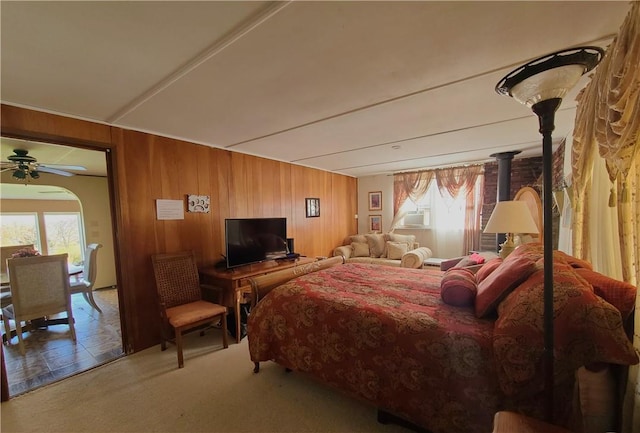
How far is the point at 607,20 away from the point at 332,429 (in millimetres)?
2805

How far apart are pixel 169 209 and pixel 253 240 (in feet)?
3.54

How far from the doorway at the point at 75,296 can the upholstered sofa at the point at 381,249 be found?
3969mm

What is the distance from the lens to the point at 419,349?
4.83 feet

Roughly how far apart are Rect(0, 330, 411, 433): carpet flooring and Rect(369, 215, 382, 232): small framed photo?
14.5 feet

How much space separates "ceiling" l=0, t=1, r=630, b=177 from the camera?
115 centimetres

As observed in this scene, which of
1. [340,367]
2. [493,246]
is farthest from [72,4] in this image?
[493,246]

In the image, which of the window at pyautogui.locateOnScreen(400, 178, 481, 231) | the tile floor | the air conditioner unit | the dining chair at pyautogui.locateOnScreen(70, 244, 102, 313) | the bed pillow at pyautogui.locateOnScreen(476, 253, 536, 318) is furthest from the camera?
the air conditioner unit

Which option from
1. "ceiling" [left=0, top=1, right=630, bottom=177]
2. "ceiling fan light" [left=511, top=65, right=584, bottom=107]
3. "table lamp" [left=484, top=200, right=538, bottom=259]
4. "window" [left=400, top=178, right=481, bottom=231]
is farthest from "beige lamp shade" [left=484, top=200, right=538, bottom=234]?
"window" [left=400, top=178, right=481, bottom=231]

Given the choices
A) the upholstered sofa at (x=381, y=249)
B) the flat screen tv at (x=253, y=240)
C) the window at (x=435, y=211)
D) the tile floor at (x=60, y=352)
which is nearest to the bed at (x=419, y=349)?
the flat screen tv at (x=253, y=240)

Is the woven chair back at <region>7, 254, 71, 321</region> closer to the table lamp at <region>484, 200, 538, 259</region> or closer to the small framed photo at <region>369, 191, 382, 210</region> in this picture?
the table lamp at <region>484, 200, 538, 259</region>

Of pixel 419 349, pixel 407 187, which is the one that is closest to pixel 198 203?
pixel 419 349

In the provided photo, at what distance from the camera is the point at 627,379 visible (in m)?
1.06

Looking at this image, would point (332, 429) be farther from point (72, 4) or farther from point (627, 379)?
point (72, 4)

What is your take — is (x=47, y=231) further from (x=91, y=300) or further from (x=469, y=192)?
(x=469, y=192)
